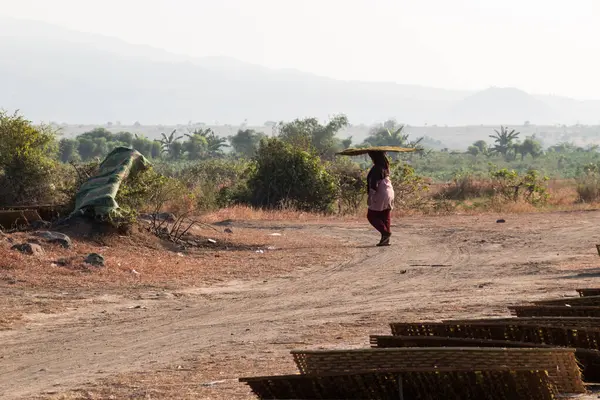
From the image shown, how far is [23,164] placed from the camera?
74.7 ft

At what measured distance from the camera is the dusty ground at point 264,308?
336 inches

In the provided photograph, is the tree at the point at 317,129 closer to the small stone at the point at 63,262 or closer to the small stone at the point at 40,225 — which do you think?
the small stone at the point at 40,225

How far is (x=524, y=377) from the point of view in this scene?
596 centimetres

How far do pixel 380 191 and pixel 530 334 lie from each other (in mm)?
11477

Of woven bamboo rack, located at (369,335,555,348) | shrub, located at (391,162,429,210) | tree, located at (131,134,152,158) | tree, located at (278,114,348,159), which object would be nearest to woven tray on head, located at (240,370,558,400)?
woven bamboo rack, located at (369,335,555,348)

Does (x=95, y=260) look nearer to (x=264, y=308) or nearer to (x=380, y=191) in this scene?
(x=264, y=308)

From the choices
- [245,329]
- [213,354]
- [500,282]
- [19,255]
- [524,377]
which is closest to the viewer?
[524,377]

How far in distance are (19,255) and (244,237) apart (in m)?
6.11

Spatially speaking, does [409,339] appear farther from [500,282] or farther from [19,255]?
[19,255]

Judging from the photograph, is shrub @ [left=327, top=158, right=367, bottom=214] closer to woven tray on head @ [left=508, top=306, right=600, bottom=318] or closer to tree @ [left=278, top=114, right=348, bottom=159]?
woven tray on head @ [left=508, top=306, right=600, bottom=318]

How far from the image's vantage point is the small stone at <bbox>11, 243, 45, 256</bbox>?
50.0ft

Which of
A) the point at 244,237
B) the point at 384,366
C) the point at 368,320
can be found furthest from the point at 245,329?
the point at 244,237

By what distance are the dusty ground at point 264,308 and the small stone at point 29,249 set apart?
1.04m

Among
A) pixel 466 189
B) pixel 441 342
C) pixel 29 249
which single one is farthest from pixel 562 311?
pixel 466 189
